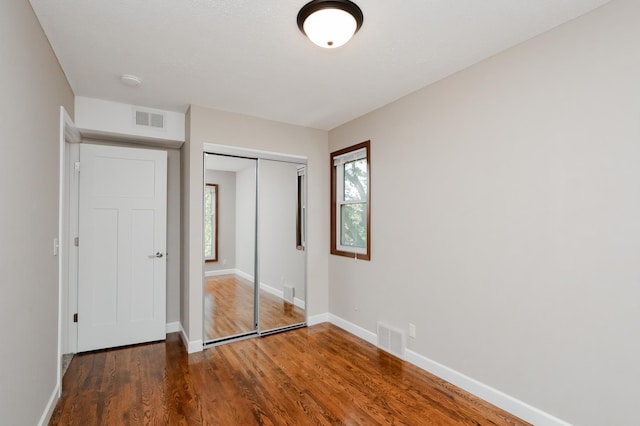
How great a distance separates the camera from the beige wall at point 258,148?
3.38 metres

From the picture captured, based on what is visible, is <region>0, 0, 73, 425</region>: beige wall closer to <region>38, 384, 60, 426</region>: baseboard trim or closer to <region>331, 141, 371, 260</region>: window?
<region>38, 384, 60, 426</region>: baseboard trim

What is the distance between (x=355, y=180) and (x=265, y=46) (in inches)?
80.1

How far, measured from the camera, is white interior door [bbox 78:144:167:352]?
335 cm

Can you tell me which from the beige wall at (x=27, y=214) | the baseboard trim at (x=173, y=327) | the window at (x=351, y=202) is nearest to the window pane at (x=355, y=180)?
the window at (x=351, y=202)

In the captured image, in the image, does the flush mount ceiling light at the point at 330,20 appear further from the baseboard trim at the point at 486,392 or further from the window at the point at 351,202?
the baseboard trim at the point at 486,392

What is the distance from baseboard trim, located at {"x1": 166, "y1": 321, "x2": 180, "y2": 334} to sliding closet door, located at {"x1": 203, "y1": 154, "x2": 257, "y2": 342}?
1.58 feet

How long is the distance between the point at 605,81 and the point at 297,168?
3.06 metres

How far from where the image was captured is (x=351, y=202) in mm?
3986

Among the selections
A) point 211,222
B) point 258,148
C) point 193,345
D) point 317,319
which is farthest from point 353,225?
point 193,345

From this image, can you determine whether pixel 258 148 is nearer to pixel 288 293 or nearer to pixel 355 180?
pixel 355 180

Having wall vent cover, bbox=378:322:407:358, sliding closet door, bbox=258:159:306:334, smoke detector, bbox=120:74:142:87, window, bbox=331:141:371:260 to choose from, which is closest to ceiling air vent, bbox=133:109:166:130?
smoke detector, bbox=120:74:142:87

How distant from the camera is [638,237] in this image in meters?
1.74

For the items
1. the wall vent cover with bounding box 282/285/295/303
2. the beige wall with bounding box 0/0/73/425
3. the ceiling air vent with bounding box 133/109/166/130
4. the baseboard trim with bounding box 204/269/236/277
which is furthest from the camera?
the wall vent cover with bounding box 282/285/295/303

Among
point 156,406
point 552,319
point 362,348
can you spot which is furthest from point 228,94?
point 552,319
